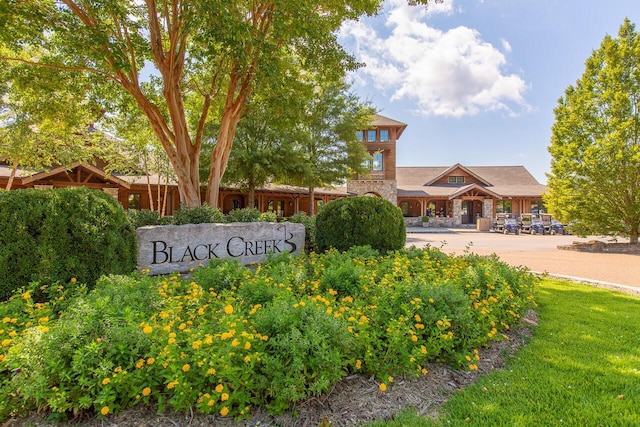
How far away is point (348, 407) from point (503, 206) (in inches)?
1572

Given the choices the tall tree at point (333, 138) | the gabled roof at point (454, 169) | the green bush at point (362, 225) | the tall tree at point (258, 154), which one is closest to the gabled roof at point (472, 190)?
the gabled roof at point (454, 169)

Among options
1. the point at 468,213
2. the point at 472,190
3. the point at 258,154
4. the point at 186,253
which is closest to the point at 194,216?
the point at 186,253

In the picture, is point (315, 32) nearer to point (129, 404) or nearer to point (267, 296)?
point (267, 296)

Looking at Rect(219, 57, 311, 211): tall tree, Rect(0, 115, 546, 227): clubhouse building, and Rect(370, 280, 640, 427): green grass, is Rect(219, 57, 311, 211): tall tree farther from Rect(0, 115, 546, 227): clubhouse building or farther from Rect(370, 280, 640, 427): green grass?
Rect(370, 280, 640, 427): green grass

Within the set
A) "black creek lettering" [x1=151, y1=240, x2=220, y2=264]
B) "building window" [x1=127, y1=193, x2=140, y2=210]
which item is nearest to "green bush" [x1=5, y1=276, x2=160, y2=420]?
"black creek lettering" [x1=151, y1=240, x2=220, y2=264]

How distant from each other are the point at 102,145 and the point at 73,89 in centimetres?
892

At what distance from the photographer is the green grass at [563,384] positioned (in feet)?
8.23

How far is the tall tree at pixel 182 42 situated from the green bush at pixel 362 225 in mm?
3671

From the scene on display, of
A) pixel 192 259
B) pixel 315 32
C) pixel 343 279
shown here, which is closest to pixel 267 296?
pixel 343 279

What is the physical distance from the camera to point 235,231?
23.1 feet

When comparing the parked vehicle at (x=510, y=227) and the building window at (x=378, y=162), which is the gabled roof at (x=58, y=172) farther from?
the parked vehicle at (x=510, y=227)

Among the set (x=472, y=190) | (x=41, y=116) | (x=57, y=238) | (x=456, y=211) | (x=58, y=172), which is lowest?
(x=57, y=238)

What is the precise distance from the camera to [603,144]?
1396cm

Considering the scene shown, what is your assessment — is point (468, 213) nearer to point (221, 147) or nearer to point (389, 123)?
point (389, 123)
